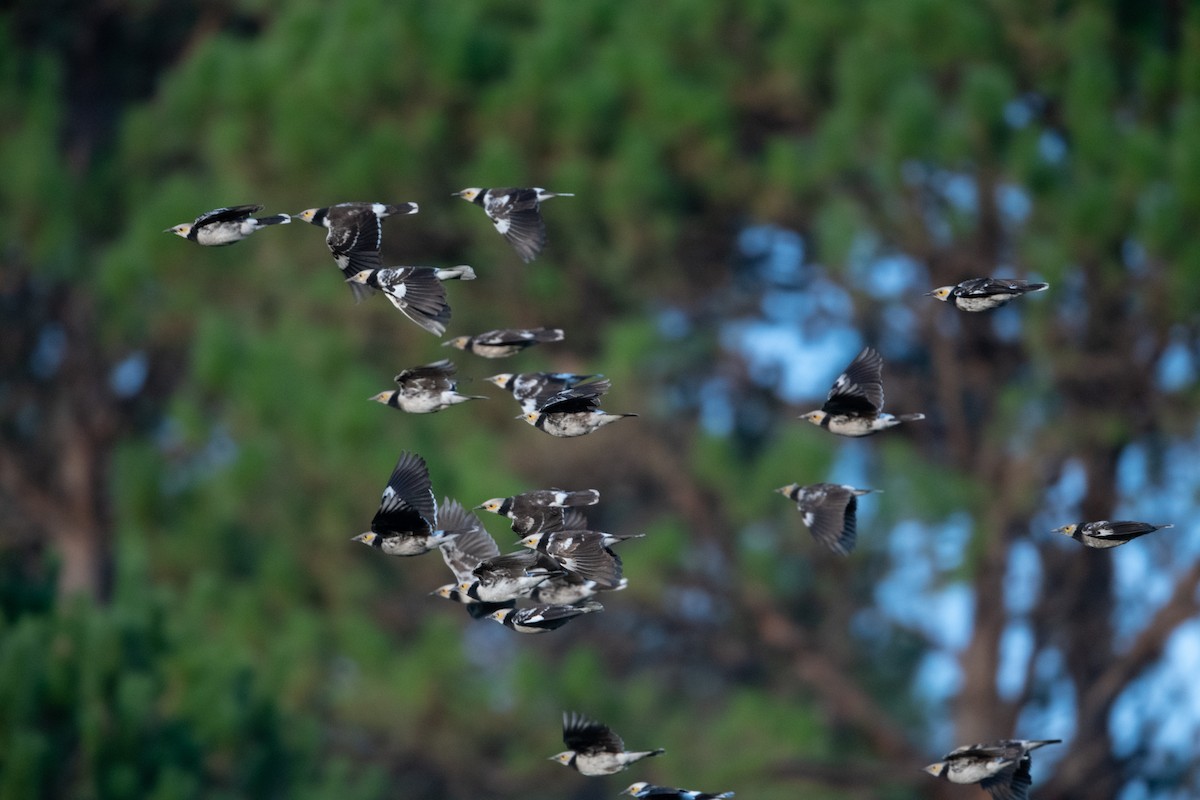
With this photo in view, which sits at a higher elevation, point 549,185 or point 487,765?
point 549,185

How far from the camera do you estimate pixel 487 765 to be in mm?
10305

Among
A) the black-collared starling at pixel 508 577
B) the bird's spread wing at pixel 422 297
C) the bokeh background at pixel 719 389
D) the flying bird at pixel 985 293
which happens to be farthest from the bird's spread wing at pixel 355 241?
the bokeh background at pixel 719 389

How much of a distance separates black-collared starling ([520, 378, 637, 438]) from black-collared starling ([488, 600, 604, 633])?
1.65 ft

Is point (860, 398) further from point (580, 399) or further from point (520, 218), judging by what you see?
point (520, 218)

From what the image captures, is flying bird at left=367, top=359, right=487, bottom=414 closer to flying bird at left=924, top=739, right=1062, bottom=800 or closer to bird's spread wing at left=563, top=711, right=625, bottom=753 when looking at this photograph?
bird's spread wing at left=563, top=711, right=625, bottom=753

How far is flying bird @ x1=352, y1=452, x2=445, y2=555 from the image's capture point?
492cm

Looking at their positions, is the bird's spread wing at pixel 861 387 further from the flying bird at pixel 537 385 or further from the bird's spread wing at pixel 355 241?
the bird's spread wing at pixel 355 241

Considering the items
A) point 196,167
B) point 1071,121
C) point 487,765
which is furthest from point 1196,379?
point 196,167

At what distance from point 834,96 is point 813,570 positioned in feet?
9.34

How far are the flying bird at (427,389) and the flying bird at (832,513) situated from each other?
39.9 inches

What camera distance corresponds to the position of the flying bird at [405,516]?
194 inches

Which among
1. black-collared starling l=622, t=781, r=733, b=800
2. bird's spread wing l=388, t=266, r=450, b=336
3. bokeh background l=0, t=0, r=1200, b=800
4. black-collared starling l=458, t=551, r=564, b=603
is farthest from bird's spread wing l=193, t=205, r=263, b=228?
bokeh background l=0, t=0, r=1200, b=800

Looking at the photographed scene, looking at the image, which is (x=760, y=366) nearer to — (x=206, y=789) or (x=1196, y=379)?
(x=1196, y=379)

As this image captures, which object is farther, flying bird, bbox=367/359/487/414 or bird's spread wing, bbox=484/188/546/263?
bird's spread wing, bbox=484/188/546/263
